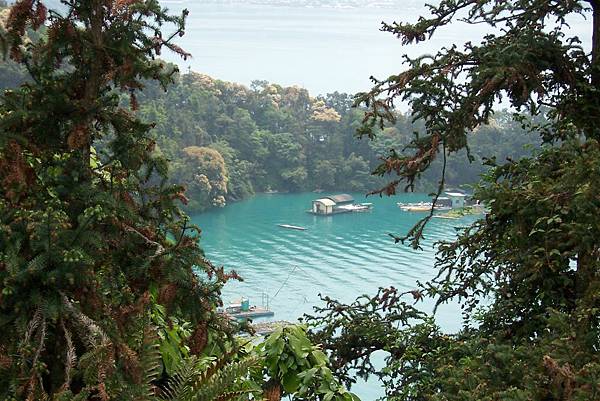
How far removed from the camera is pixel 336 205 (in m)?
28.7

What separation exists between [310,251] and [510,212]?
2148 cm

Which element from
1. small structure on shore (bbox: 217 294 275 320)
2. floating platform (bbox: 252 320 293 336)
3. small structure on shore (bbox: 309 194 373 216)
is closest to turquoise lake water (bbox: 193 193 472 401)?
small structure on shore (bbox: 309 194 373 216)

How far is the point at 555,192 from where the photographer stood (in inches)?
95.4

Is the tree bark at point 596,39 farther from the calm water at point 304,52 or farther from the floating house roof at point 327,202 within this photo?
the calm water at point 304,52

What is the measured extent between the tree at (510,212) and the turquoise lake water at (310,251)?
9.88m

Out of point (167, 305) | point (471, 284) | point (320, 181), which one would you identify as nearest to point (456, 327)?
point (471, 284)

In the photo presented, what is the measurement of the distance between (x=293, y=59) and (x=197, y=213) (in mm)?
25029

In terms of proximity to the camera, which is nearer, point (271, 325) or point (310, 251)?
point (271, 325)

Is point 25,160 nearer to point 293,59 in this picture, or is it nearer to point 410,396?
point 410,396

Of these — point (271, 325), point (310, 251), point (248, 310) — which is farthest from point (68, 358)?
point (310, 251)

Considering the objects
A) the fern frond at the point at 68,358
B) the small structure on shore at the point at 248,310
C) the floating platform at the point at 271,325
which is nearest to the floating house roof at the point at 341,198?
the small structure on shore at the point at 248,310

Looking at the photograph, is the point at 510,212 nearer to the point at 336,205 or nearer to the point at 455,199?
the point at 455,199

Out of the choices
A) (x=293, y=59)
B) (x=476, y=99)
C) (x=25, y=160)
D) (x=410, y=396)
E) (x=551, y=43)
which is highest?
(x=293, y=59)

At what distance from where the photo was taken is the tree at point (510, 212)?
2096 mm
